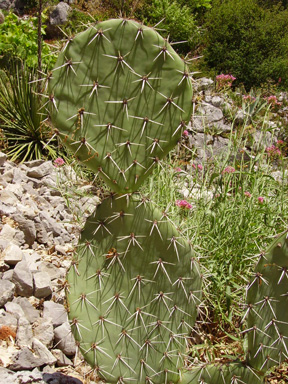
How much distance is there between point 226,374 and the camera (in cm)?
193

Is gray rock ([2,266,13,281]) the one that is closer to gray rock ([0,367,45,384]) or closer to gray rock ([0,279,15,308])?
gray rock ([0,279,15,308])

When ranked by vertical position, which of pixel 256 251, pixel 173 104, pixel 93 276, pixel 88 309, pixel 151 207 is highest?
pixel 173 104

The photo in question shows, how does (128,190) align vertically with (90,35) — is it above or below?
below

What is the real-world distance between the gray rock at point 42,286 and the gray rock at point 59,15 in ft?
38.7

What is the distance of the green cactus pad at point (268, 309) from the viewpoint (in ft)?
6.02

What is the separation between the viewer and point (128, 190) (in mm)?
1835

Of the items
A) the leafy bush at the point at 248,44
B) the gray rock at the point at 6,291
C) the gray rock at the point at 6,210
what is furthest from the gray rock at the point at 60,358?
the leafy bush at the point at 248,44

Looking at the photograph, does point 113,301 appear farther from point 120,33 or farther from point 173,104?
point 120,33

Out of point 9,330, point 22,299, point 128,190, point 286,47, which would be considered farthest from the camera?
point 286,47

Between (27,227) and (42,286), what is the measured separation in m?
0.66

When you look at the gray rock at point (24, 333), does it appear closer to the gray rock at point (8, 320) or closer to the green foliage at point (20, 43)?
the gray rock at point (8, 320)

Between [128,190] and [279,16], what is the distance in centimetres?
1212

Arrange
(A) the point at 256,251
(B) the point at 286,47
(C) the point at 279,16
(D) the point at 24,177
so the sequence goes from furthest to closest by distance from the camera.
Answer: (C) the point at 279,16 → (B) the point at 286,47 → (D) the point at 24,177 → (A) the point at 256,251

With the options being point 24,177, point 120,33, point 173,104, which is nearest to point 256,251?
point 173,104
